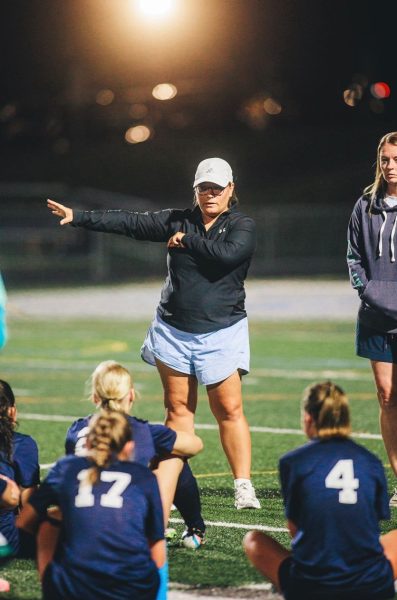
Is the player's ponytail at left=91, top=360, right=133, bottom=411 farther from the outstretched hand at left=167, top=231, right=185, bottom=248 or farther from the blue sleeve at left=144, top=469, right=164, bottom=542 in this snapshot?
the outstretched hand at left=167, top=231, right=185, bottom=248

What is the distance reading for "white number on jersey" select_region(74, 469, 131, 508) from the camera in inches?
193

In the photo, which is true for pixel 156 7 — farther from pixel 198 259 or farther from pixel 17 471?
pixel 17 471

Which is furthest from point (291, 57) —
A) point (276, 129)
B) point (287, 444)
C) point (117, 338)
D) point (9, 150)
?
point (287, 444)

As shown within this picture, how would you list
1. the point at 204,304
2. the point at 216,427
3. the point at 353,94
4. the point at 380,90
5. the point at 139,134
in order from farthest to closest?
the point at 139,134, the point at 353,94, the point at 380,90, the point at 216,427, the point at 204,304

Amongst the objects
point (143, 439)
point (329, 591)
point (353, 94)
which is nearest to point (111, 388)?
point (143, 439)

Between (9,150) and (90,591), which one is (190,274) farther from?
(9,150)

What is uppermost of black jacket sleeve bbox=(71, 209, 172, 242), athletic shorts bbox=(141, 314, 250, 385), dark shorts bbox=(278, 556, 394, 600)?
black jacket sleeve bbox=(71, 209, 172, 242)

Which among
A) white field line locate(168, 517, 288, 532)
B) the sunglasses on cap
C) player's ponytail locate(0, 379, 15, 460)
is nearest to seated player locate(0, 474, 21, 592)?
player's ponytail locate(0, 379, 15, 460)

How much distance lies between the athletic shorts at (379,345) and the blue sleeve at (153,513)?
2801 mm

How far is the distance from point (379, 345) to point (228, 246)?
1073 mm

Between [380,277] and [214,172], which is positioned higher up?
[214,172]

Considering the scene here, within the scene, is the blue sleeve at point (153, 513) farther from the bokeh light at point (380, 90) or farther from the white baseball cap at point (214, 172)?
the bokeh light at point (380, 90)

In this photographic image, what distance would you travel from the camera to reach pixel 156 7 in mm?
37656

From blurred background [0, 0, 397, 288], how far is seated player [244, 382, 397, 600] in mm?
29623
